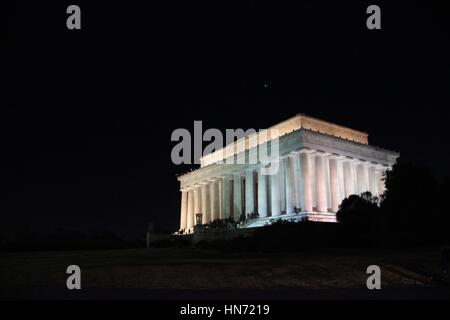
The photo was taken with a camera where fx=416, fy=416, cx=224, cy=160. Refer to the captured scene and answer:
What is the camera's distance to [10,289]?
1788 centimetres

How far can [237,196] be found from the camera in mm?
72750

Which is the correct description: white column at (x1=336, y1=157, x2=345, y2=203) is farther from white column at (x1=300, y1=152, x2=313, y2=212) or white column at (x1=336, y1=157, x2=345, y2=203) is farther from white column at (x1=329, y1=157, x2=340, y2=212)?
white column at (x1=300, y1=152, x2=313, y2=212)

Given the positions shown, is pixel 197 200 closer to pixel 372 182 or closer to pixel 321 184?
pixel 321 184

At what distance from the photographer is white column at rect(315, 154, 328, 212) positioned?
5942 cm

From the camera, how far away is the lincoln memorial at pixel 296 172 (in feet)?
195

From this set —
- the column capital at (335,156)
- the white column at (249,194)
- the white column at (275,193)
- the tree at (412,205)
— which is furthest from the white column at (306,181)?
the tree at (412,205)

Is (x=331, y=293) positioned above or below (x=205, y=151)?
below

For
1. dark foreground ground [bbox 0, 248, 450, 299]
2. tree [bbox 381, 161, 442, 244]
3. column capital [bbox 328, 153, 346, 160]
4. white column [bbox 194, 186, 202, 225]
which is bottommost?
dark foreground ground [bbox 0, 248, 450, 299]

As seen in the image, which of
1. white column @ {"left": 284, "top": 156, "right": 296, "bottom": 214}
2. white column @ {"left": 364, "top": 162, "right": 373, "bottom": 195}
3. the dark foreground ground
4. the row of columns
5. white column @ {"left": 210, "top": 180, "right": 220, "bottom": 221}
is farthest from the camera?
white column @ {"left": 210, "top": 180, "right": 220, "bottom": 221}

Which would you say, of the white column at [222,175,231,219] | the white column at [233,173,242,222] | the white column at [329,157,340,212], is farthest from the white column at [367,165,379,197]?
the white column at [222,175,231,219]

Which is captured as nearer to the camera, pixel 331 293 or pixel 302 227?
pixel 331 293
